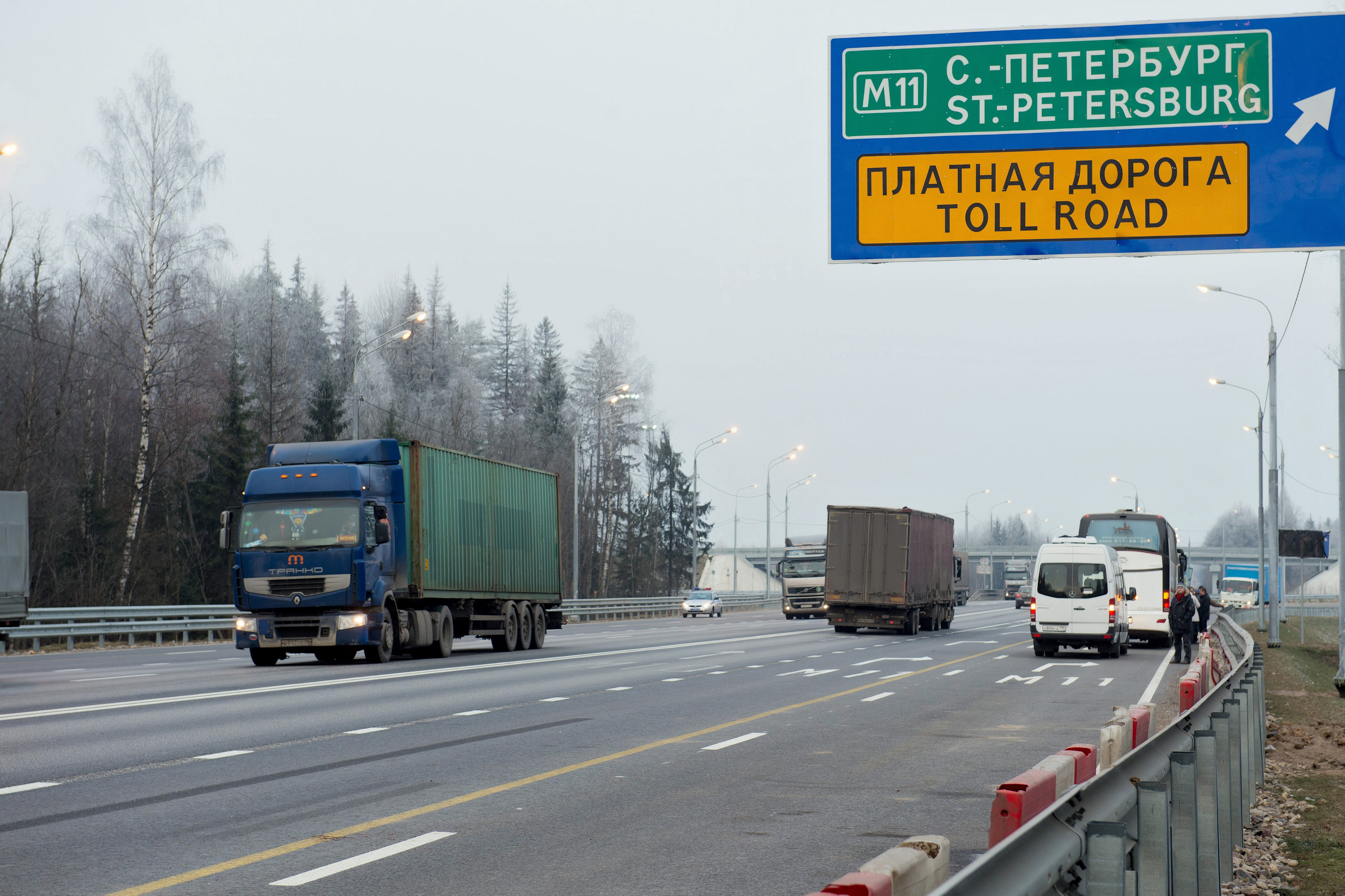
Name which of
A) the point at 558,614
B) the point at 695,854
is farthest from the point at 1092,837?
the point at 558,614

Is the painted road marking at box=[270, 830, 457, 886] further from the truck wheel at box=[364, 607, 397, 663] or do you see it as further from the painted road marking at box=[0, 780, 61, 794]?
the truck wheel at box=[364, 607, 397, 663]

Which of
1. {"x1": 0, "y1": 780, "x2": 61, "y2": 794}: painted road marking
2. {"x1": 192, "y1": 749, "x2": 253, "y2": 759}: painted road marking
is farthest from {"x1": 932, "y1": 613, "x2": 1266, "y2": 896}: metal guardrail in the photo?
{"x1": 192, "y1": 749, "x2": 253, "y2": 759}: painted road marking

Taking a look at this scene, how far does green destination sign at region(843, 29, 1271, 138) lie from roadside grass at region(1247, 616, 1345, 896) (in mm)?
5859

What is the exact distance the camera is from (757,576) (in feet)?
448

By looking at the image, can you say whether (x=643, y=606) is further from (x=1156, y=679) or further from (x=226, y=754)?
(x=226, y=754)

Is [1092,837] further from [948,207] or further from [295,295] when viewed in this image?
[295,295]

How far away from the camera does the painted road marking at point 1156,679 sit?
20641mm

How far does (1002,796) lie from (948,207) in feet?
31.1

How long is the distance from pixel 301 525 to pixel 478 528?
16.2ft

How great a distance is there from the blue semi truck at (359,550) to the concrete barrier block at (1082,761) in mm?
19438

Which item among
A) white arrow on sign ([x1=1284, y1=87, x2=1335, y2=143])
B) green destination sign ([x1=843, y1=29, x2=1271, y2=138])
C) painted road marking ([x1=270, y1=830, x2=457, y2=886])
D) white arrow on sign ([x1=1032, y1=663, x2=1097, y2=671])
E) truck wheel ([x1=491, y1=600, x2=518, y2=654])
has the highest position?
green destination sign ([x1=843, y1=29, x2=1271, y2=138])

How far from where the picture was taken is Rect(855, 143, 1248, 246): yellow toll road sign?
13039 millimetres

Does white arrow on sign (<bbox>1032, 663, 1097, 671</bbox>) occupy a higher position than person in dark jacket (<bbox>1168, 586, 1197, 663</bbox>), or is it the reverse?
person in dark jacket (<bbox>1168, 586, 1197, 663</bbox>)

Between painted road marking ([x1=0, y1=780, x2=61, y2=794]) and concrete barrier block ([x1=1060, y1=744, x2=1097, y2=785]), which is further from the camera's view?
painted road marking ([x1=0, y1=780, x2=61, y2=794])
